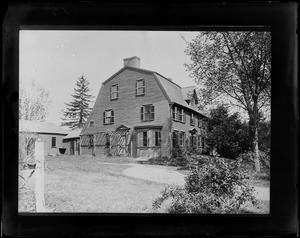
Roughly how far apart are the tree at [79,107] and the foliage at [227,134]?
916 mm

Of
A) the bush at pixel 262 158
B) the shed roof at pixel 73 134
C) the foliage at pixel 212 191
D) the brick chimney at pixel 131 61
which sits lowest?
the foliage at pixel 212 191

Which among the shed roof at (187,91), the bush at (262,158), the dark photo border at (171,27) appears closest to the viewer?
the dark photo border at (171,27)

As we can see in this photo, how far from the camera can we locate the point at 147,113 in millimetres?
1989

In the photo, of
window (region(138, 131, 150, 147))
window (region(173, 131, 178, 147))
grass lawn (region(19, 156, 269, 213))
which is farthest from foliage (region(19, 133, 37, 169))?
window (region(173, 131, 178, 147))

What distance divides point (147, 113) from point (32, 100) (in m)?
0.80

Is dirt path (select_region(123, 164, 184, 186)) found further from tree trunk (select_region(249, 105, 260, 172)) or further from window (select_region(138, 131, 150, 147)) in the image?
tree trunk (select_region(249, 105, 260, 172))

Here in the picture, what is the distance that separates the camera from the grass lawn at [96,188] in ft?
5.90

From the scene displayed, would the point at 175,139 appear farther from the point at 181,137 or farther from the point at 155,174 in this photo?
the point at 155,174

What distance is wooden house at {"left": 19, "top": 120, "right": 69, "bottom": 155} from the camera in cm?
179

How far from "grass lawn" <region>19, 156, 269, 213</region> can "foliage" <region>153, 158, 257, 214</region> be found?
0.19 feet

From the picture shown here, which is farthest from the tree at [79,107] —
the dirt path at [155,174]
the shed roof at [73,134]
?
the dirt path at [155,174]

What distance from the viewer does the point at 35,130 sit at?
1.85 m

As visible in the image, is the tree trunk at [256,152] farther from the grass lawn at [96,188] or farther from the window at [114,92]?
the window at [114,92]
